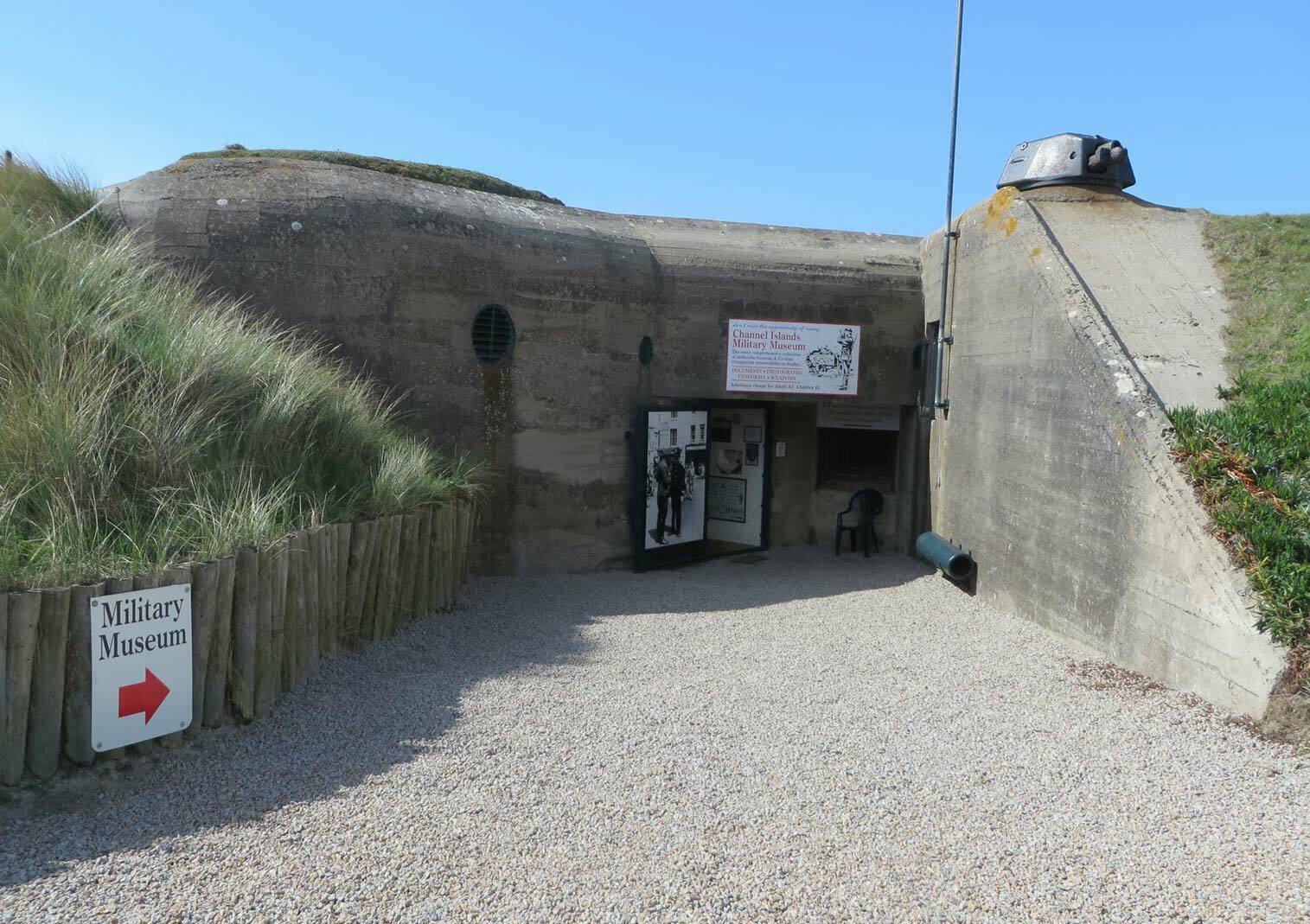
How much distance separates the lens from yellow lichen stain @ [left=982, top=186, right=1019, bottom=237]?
28.1 feet

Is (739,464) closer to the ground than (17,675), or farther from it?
farther from it

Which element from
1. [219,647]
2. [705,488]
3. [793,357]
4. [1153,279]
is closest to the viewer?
[219,647]

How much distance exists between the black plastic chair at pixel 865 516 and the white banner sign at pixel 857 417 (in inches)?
33.7

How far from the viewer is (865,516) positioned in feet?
38.0

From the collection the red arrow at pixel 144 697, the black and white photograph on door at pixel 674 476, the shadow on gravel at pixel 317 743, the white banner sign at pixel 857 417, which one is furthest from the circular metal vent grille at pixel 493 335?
the red arrow at pixel 144 697

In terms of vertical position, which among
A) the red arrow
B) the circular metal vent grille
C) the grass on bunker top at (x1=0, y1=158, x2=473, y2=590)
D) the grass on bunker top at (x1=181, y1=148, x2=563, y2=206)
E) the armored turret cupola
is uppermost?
the grass on bunker top at (x1=181, y1=148, x2=563, y2=206)

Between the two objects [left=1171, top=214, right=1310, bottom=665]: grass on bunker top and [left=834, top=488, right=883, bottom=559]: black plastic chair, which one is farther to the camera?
[left=834, top=488, right=883, bottom=559]: black plastic chair

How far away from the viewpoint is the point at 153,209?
8.20 meters

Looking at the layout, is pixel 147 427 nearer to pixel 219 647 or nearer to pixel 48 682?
pixel 219 647

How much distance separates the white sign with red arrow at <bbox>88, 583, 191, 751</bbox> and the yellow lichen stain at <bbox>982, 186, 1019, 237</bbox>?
7.63 m

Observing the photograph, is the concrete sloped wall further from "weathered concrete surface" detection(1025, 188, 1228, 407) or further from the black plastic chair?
the black plastic chair

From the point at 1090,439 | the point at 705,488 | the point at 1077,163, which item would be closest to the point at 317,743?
the point at 1090,439

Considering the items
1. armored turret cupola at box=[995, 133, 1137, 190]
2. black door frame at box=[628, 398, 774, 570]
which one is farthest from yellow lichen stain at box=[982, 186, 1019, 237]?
black door frame at box=[628, 398, 774, 570]

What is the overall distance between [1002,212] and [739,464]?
184 inches
